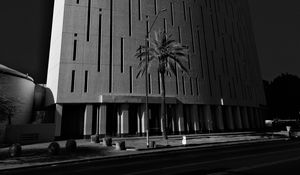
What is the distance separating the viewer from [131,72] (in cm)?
3631

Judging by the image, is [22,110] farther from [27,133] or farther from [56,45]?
[56,45]

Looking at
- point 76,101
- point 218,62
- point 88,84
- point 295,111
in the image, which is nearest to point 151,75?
point 88,84

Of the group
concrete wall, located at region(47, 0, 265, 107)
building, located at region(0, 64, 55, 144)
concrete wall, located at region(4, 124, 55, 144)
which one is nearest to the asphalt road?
building, located at region(0, 64, 55, 144)

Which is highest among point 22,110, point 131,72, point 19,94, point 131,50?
point 131,50

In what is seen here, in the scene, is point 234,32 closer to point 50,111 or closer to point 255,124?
point 255,124

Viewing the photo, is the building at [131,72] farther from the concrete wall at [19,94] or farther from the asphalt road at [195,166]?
the asphalt road at [195,166]

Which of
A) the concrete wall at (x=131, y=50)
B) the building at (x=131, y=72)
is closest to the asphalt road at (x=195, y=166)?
the building at (x=131, y=72)

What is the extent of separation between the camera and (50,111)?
37.6 meters

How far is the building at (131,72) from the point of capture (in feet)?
108

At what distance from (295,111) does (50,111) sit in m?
79.6

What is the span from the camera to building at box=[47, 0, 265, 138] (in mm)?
32969

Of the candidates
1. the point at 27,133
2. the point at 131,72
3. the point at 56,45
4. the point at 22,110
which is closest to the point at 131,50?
the point at 131,72

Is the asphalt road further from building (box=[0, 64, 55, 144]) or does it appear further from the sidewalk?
building (box=[0, 64, 55, 144])

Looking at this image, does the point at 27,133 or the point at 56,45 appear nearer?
the point at 27,133
